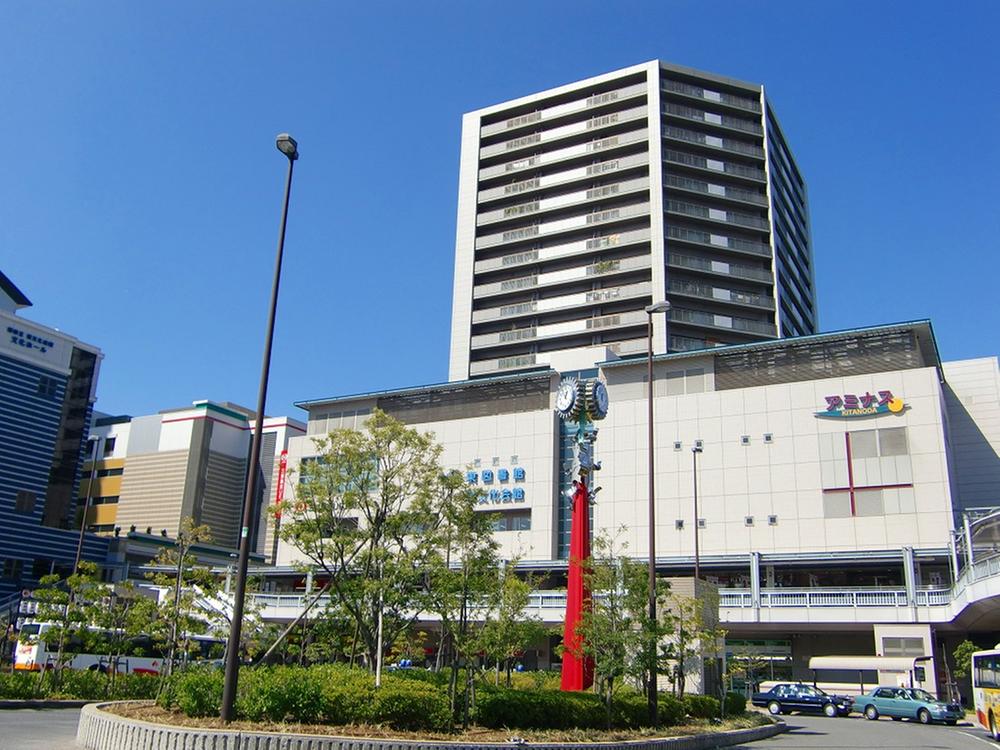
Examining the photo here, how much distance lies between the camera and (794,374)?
59656 mm

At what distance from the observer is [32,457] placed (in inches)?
2645

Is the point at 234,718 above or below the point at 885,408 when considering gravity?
below

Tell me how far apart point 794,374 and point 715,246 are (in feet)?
86.8

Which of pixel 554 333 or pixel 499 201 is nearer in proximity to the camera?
pixel 554 333

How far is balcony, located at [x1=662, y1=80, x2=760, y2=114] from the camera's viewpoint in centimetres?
8750

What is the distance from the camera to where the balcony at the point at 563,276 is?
82875 millimetres

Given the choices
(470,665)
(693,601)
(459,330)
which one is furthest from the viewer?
(459,330)

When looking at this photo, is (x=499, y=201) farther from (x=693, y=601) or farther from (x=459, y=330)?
(x=693, y=601)

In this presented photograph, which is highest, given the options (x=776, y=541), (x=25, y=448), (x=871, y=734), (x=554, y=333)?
(x=554, y=333)

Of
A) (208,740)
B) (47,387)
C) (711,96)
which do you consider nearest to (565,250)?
(711,96)

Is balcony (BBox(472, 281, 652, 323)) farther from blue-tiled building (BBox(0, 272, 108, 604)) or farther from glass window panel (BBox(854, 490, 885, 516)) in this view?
blue-tiled building (BBox(0, 272, 108, 604))

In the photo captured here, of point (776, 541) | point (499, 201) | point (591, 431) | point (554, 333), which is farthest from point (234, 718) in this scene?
point (499, 201)

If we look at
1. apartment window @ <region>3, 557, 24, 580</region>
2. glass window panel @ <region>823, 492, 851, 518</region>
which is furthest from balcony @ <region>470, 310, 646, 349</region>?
apartment window @ <region>3, 557, 24, 580</region>

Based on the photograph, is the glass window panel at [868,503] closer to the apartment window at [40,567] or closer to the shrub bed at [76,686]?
the shrub bed at [76,686]
